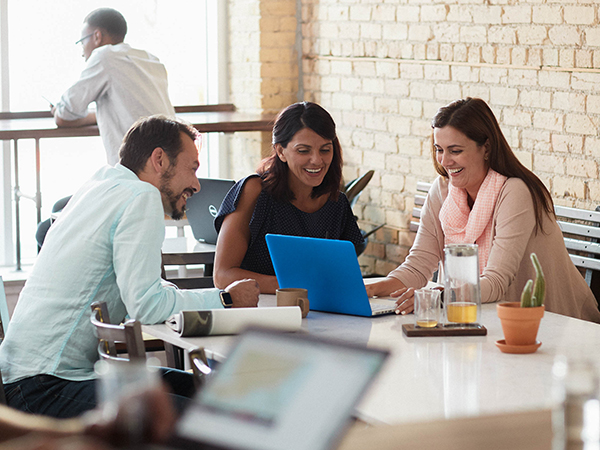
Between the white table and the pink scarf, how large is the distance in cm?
38

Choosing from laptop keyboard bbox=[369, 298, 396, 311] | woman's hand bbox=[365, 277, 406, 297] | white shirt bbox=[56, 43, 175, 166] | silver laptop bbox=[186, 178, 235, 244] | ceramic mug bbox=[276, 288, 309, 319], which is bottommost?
laptop keyboard bbox=[369, 298, 396, 311]

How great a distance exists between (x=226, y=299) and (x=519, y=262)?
0.88 m

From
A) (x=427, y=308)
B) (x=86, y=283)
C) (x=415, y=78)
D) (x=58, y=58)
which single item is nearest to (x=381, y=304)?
(x=427, y=308)

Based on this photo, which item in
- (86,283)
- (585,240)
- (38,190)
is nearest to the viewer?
(86,283)

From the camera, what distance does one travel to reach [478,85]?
149 inches

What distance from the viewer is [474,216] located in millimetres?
2525

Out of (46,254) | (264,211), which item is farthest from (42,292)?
(264,211)

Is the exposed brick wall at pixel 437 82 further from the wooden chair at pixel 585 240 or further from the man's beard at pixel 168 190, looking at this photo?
the man's beard at pixel 168 190

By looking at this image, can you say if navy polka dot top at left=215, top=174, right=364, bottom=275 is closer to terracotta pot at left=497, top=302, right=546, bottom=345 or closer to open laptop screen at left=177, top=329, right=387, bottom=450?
terracotta pot at left=497, top=302, right=546, bottom=345

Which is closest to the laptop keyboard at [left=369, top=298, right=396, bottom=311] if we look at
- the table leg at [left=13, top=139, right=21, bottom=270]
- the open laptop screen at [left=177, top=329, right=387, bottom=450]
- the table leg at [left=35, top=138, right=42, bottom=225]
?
the open laptop screen at [left=177, top=329, right=387, bottom=450]

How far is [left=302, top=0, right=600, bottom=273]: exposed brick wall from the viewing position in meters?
3.25

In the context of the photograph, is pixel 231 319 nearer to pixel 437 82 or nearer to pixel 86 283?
pixel 86 283

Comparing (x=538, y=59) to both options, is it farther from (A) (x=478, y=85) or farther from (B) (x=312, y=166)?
(B) (x=312, y=166)

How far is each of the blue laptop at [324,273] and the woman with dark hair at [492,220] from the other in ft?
0.81
